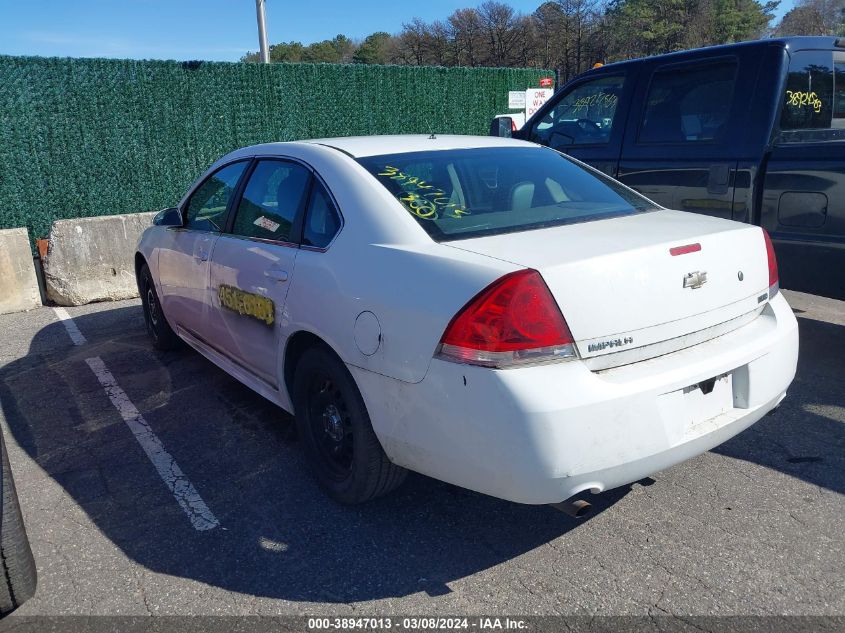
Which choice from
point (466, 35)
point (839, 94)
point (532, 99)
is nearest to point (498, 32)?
point (466, 35)

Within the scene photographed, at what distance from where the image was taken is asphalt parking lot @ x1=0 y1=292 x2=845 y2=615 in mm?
2678

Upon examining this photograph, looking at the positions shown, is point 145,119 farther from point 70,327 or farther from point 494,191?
point 494,191

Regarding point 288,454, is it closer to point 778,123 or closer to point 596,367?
point 596,367

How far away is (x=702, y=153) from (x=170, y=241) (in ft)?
12.4

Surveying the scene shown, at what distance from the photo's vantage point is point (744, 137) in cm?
492

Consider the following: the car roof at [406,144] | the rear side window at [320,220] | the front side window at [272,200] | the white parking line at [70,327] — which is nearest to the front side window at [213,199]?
the front side window at [272,200]

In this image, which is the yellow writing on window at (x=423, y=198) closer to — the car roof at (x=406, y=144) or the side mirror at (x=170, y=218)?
the car roof at (x=406, y=144)

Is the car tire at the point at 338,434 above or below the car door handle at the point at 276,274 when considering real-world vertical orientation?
below

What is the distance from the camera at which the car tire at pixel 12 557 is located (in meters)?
2.52

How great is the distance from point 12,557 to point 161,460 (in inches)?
54.0

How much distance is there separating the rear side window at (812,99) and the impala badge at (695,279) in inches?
103

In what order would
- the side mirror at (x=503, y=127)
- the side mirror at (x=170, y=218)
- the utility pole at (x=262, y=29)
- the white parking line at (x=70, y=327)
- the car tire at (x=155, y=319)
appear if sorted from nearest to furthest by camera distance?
the side mirror at (x=170, y=218)
the car tire at (x=155, y=319)
the white parking line at (x=70, y=327)
the side mirror at (x=503, y=127)
the utility pole at (x=262, y=29)

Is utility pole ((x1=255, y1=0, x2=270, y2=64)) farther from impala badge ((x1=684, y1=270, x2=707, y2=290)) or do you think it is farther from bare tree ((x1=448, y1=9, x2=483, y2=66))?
bare tree ((x1=448, y1=9, x2=483, y2=66))

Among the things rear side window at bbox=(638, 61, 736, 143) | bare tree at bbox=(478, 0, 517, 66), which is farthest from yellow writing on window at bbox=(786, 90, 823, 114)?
bare tree at bbox=(478, 0, 517, 66)
